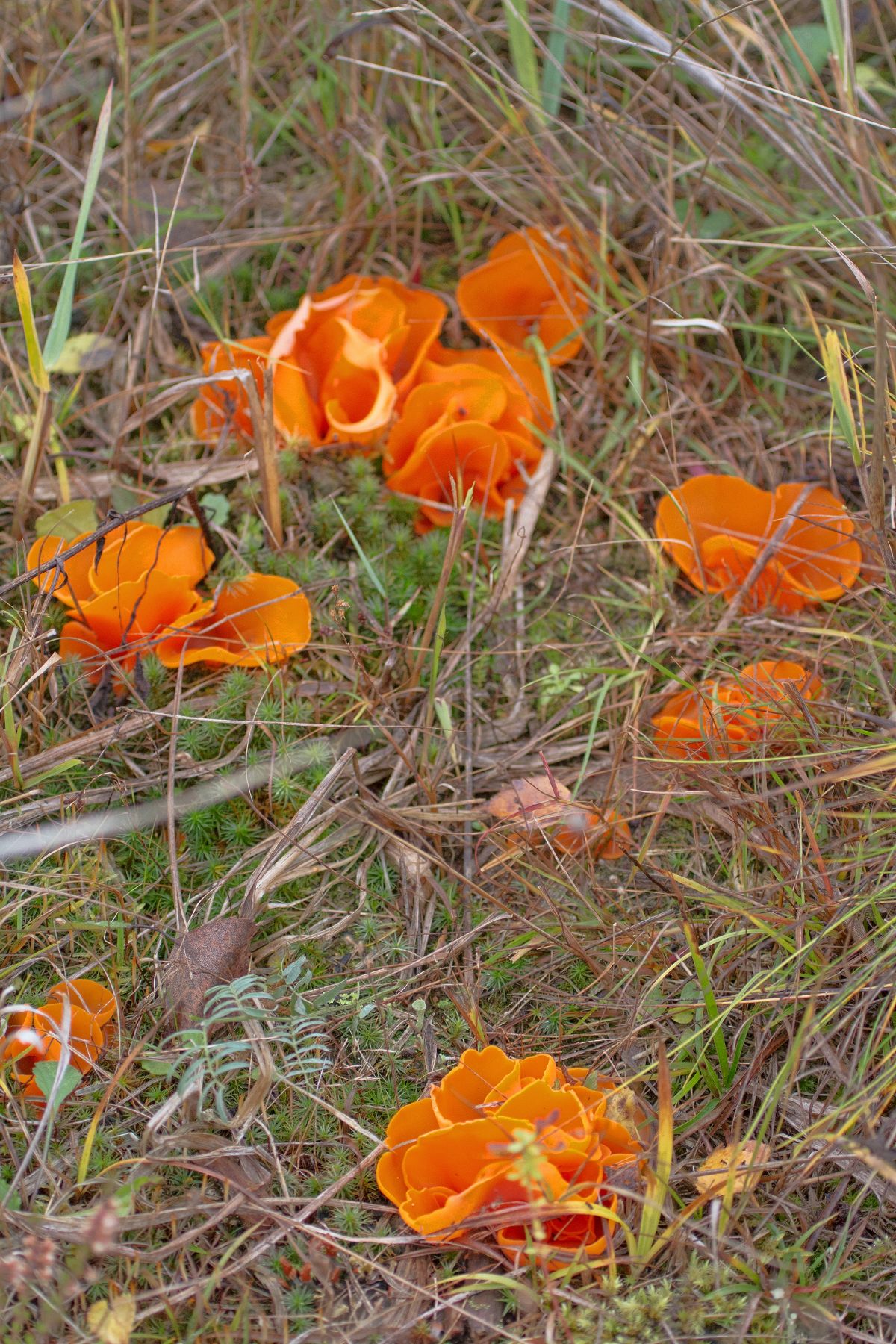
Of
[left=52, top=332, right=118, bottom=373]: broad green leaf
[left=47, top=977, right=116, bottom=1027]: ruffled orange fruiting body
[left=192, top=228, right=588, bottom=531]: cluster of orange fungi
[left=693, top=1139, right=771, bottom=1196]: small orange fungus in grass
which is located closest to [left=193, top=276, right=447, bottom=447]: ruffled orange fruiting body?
[left=192, top=228, right=588, bottom=531]: cluster of orange fungi

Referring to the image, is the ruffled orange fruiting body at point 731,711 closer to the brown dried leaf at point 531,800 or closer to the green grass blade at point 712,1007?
the brown dried leaf at point 531,800

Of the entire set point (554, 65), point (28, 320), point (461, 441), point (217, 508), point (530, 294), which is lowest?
point (217, 508)

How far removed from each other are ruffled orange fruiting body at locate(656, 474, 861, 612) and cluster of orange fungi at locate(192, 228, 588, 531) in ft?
1.49

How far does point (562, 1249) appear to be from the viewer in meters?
1.65

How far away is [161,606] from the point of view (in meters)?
2.43

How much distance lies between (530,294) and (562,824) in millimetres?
1636

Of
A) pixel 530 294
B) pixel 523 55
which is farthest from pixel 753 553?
pixel 523 55

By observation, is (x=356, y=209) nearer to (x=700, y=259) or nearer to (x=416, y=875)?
(x=700, y=259)

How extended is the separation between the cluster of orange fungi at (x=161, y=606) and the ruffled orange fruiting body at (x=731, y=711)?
850mm

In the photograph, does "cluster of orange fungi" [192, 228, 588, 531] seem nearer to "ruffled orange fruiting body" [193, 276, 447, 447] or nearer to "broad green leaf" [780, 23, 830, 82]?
"ruffled orange fruiting body" [193, 276, 447, 447]

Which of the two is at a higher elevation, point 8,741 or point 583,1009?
point 8,741

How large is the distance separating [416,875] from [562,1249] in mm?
815

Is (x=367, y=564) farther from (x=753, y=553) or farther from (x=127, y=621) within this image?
(x=753, y=553)

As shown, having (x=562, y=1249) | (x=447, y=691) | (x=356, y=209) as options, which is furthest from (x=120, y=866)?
(x=356, y=209)
